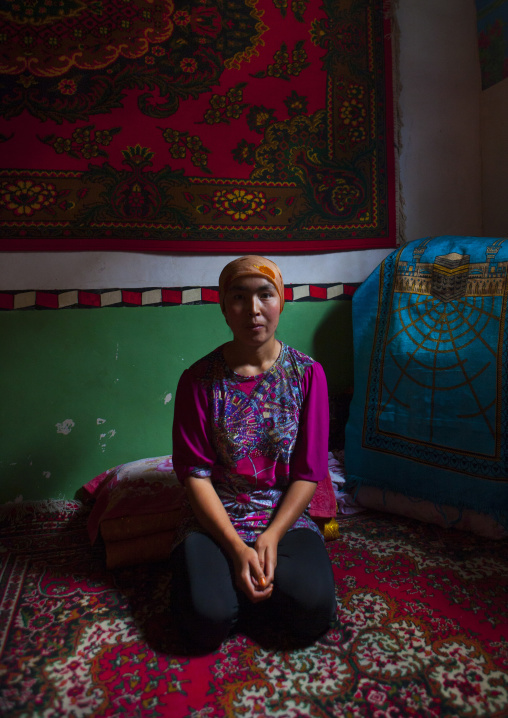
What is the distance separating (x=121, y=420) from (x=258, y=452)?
0.95m

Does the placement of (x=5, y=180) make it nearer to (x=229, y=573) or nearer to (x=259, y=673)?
(x=229, y=573)

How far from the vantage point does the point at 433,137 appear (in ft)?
→ 7.57

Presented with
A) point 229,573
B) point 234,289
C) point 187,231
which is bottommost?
point 229,573

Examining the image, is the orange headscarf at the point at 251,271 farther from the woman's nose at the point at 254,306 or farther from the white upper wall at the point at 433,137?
the white upper wall at the point at 433,137

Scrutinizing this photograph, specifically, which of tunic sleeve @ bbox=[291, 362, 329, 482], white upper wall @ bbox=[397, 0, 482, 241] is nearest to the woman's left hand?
tunic sleeve @ bbox=[291, 362, 329, 482]

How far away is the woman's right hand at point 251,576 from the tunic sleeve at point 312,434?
265 mm

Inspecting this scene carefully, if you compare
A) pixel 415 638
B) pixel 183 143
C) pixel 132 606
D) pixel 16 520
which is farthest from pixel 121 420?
pixel 415 638

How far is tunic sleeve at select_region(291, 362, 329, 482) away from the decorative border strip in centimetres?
88

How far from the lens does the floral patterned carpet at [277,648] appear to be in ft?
3.38

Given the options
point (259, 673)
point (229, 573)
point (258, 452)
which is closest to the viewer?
point (259, 673)

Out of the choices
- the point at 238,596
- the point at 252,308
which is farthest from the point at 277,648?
the point at 252,308

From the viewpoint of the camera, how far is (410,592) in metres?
1.40

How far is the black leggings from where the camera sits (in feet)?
3.77

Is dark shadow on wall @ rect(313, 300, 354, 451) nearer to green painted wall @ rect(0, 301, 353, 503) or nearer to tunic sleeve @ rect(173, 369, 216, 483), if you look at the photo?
green painted wall @ rect(0, 301, 353, 503)
